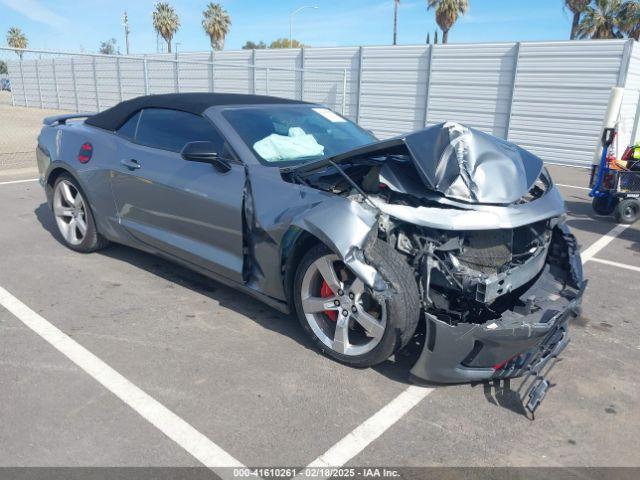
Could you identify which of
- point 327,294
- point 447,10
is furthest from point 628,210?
point 447,10

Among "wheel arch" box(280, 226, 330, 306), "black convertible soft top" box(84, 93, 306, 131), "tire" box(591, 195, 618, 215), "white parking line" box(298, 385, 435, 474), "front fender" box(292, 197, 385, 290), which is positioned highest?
A: "black convertible soft top" box(84, 93, 306, 131)

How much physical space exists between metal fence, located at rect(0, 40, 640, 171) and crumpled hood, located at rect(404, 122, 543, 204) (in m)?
10.2

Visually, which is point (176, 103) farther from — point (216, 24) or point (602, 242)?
point (216, 24)

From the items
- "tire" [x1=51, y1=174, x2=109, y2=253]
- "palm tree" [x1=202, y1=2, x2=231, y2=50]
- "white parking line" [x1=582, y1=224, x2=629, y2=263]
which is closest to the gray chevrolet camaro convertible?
"tire" [x1=51, y1=174, x2=109, y2=253]

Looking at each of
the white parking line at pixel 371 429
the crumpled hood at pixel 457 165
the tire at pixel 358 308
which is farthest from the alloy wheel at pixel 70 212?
the white parking line at pixel 371 429

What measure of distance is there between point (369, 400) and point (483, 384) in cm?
72

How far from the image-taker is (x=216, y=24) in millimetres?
48250

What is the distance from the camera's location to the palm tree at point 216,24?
4812cm

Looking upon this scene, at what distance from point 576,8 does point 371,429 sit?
33635mm

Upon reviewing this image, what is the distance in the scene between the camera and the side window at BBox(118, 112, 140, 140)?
4.45m

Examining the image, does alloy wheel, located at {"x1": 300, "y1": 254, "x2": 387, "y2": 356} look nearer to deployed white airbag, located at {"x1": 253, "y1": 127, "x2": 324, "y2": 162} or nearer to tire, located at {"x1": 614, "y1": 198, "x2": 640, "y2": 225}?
deployed white airbag, located at {"x1": 253, "y1": 127, "x2": 324, "y2": 162}

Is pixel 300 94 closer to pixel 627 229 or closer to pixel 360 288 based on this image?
pixel 627 229

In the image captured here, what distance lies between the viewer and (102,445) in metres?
2.45

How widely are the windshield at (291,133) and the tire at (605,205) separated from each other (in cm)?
474
